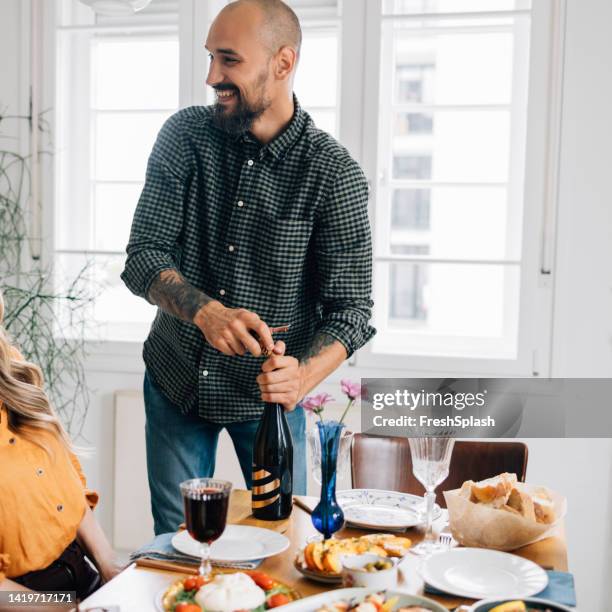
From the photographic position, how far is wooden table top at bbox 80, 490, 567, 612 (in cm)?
116

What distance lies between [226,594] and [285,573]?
0.68 feet

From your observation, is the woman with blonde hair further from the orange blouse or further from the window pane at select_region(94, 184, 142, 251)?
the window pane at select_region(94, 184, 142, 251)

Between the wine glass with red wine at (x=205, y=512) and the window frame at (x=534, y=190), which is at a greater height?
the window frame at (x=534, y=190)

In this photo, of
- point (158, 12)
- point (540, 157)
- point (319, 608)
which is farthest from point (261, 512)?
point (158, 12)

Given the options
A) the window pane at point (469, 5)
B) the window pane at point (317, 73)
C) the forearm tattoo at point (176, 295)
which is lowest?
the forearm tattoo at point (176, 295)

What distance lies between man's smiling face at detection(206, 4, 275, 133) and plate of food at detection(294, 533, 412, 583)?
1.07 meters

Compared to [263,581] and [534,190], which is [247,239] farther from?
[534,190]

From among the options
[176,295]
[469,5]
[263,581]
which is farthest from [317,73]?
[263,581]

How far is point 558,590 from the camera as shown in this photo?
3.96ft

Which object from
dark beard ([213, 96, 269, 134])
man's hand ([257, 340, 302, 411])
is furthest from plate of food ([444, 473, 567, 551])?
dark beard ([213, 96, 269, 134])

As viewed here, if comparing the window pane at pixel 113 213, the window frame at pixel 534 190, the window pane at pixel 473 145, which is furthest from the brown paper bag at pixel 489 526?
the window pane at pixel 113 213

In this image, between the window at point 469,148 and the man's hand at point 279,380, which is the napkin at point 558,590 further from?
the window at point 469,148

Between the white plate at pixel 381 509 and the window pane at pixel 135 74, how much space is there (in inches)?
79.3

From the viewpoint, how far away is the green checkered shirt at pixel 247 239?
6.50 feet
